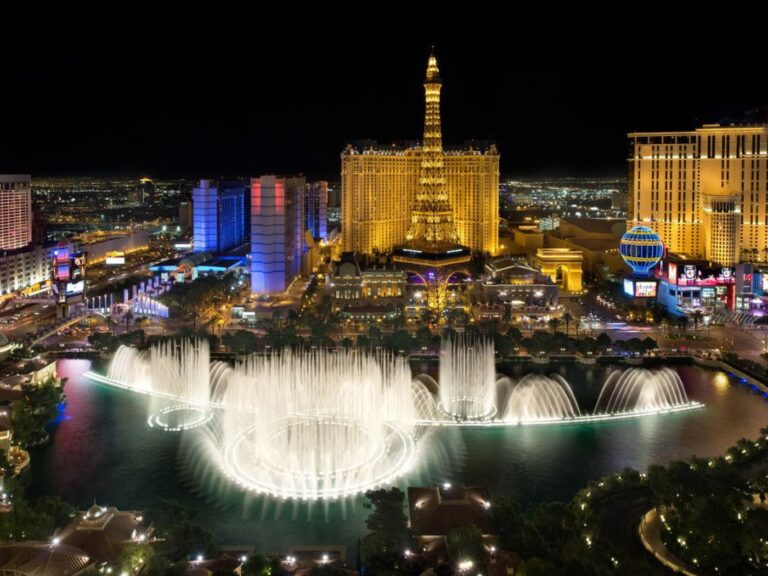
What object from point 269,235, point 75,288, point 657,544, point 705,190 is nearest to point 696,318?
point 705,190

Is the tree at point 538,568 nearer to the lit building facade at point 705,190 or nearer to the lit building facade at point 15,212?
the lit building facade at point 705,190

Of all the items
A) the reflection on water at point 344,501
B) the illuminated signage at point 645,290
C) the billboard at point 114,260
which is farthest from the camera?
the billboard at point 114,260

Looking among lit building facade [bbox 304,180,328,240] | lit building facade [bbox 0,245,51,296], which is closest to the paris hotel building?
lit building facade [bbox 304,180,328,240]

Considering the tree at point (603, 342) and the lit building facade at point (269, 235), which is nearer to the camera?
the tree at point (603, 342)

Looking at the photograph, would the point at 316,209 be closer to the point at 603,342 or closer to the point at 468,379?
the point at 603,342

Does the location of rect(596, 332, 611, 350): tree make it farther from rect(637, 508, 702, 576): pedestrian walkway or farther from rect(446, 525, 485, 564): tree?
rect(446, 525, 485, 564): tree

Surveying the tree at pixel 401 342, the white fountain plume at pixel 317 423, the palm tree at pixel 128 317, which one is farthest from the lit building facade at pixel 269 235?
the white fountain plume at pixel 317 423

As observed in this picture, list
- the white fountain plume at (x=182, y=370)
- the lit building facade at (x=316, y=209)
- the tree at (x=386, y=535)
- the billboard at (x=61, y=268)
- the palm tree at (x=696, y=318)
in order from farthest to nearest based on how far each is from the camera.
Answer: the lit building facade at (x=316, y=209), the billboard at (x=61, y=268), the palm tree at (x=696, y=318), the white fountain plume at (x=182, y=370), the tree at (x=386, y=535)
